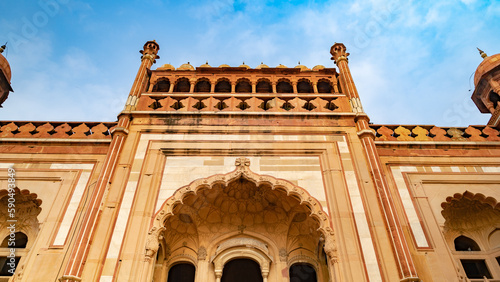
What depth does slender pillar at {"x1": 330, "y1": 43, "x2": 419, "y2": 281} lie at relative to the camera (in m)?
7.62

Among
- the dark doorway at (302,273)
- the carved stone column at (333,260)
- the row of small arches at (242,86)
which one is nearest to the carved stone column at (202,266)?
the dark doorway at (302,273)

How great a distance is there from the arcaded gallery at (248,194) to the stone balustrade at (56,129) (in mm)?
45

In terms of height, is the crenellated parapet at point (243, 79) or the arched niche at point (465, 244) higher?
the crenellated parapet at point (243, 79)

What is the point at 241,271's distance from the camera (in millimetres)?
9789

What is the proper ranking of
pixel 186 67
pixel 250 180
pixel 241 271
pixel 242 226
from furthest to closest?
pixel 186 67, pixel 242 226, pixel 241 271, pixel 250 180

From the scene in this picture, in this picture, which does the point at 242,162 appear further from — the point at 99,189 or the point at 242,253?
the point at 99,189

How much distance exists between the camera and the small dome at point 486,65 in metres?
11.9

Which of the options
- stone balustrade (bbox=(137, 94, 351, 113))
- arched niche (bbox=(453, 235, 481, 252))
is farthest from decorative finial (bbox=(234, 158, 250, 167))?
arched niche (bbox=(453, 235, 481, 252))

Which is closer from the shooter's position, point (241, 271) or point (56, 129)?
point (241, 271)

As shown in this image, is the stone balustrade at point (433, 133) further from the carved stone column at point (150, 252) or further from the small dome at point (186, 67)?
the carved stone column at point (150, 252)

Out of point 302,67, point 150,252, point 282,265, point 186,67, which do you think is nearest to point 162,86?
point 186,67

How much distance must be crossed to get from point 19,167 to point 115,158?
2.66 metres

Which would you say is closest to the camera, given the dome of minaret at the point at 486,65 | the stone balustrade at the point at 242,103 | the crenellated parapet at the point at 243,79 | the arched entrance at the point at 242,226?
the arched entrance at the point at 242,226

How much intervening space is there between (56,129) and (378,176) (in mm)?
9120
